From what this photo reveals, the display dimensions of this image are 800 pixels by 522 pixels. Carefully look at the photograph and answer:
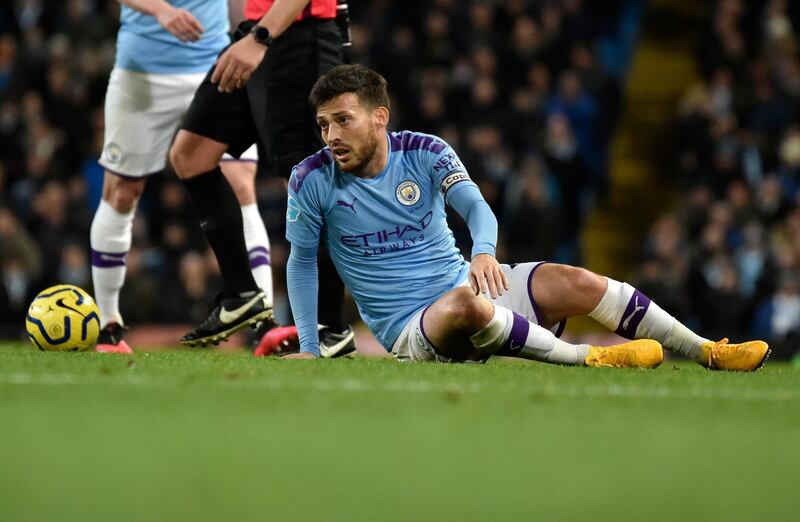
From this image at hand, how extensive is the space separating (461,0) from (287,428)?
1242 cm

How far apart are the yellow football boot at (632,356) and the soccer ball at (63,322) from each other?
7.73 feet

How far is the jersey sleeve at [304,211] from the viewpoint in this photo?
5590mm

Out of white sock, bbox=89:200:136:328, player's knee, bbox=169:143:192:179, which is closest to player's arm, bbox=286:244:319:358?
player's knee, bbox=169:143:192:179

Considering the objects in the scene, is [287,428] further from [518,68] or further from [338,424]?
[518,68]

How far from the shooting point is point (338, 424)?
351cm

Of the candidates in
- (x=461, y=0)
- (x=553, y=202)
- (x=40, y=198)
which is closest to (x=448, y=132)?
(x=553, y=202)

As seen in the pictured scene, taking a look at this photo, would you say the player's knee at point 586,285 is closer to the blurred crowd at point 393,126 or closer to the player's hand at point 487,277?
the player's hand at point 487,277

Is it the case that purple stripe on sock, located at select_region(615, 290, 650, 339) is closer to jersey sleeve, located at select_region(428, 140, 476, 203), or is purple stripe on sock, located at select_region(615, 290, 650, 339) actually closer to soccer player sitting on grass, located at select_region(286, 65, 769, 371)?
soccer player sitting on grass, located at select_region(286, 65, 769, 371)

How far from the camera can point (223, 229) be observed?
6.50 metres

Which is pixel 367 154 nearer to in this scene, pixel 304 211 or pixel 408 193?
pixel 408 193

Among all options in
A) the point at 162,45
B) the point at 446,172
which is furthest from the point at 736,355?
the point at 162,45

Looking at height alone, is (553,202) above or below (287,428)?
below

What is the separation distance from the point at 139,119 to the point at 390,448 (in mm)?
4032

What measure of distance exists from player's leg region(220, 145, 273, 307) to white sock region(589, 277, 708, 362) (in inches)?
77.9
